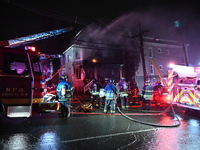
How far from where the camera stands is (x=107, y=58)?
24.4m

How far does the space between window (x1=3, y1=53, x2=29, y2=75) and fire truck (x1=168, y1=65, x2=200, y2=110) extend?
6422 mm

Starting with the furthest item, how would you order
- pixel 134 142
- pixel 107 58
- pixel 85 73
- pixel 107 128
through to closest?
1. pixel 107 58
2. pixel 85 73
3. pixel 107 128
4. pixel 134 142

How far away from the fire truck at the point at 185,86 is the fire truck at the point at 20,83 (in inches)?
223

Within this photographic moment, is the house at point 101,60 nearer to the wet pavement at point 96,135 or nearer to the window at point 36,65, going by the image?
the wet pavement at point 96,135

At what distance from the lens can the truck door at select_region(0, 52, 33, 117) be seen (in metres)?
4.53

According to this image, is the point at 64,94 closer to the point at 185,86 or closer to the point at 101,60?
the point at 185,86

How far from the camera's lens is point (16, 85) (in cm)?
466

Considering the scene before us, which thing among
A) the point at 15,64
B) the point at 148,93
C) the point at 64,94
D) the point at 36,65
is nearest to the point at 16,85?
the point at 15,64

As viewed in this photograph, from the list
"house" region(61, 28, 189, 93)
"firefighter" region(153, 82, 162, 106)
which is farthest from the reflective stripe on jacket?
"house" region(61, 28, 189, 93)

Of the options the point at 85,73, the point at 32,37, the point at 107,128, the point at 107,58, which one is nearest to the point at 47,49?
the point at 85,73

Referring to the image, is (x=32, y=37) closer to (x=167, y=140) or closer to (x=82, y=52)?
(x=167, y=140)

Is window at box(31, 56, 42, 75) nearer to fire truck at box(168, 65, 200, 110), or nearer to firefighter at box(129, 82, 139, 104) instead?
fire truck at box(168, 65, 200, 110)

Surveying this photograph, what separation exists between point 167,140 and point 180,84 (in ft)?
13.5

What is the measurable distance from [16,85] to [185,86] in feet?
Answer: 22.1
